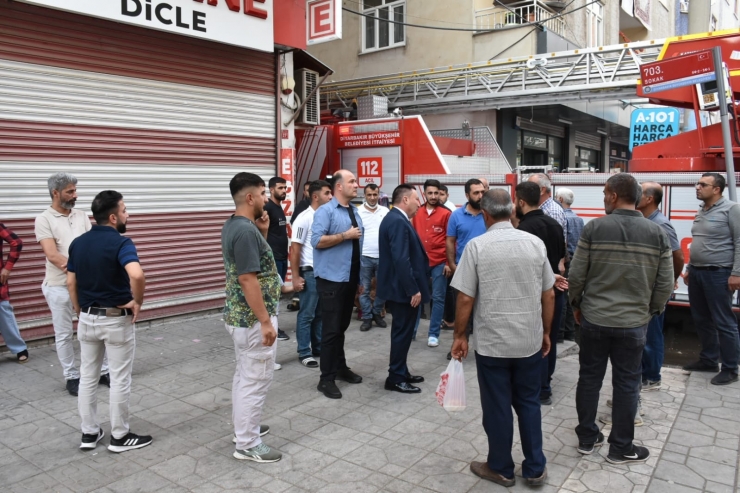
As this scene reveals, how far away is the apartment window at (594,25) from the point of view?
18.3 meters

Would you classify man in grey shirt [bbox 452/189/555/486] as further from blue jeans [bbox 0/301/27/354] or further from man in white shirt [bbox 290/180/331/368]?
blue jeans [bbox 0/301/27/354]

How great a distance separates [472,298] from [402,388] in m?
2.02

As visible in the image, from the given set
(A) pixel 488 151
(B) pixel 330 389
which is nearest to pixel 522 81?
(A) pixel 488 151

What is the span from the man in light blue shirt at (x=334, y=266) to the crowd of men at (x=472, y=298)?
0.01m

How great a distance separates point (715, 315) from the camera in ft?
18.8

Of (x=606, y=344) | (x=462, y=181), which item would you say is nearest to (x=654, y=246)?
(x=606, y=344)

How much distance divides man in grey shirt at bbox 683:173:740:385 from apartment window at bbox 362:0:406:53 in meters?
11.5

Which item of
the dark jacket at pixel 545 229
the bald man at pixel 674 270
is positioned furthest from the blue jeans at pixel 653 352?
the dark jacket at pixel 545 229

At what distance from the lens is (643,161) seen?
8.27 metres

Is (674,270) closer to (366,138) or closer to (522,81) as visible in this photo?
(366,138)

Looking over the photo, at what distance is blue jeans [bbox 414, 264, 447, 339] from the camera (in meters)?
7.08

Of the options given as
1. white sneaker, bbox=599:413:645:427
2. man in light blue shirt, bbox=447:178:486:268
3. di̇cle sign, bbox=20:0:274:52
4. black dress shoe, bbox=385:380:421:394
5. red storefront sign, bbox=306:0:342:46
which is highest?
red storefront sign, bbox=306:0:342:46

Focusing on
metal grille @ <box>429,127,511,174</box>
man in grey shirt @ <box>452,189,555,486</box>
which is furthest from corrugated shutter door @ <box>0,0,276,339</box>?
man in grey shirt @ <box>452,189,555,486</box>

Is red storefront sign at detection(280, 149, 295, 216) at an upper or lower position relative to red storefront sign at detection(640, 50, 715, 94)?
lower
